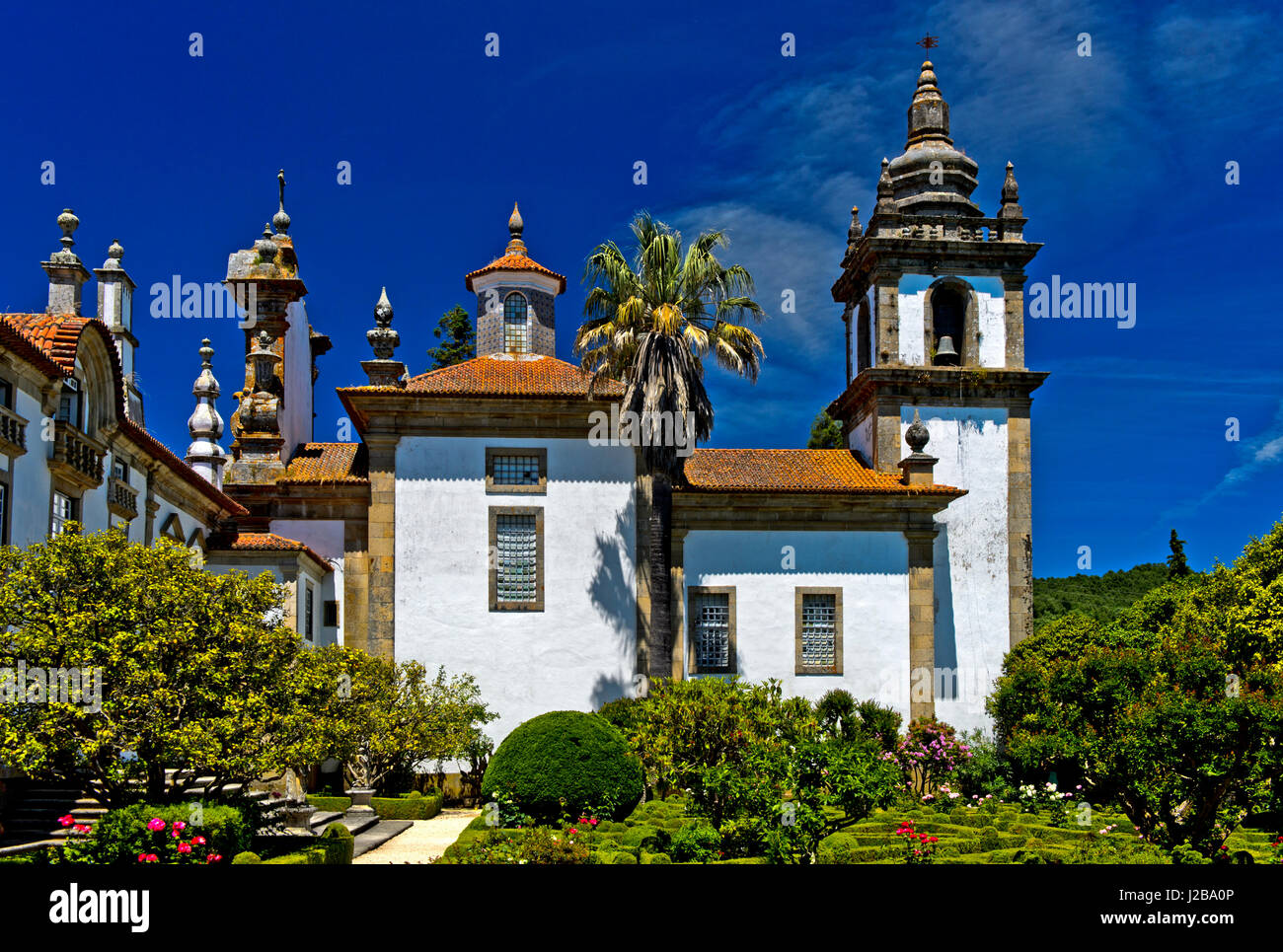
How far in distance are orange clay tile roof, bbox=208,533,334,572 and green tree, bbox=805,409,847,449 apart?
2642 cm

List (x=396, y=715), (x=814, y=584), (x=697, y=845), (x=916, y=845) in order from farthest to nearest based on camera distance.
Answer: (x=814, y=584) → (x=396, y=715) → (x=916, y=845) → (x=697, y=845)

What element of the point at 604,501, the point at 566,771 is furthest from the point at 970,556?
the point at 566,771

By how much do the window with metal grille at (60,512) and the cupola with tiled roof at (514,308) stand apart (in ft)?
42.2

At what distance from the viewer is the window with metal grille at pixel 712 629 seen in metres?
27.6

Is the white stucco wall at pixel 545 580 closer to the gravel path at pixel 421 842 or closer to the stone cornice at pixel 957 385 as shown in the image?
the gravel path at pixel 421 842

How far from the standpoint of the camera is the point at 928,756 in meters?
26.2

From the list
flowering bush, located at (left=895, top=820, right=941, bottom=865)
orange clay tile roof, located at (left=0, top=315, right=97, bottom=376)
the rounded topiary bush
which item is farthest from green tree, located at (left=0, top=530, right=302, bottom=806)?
flowering bush, located at (left=895, top=820, right=941, bottom=865)

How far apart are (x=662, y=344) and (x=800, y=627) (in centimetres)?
759

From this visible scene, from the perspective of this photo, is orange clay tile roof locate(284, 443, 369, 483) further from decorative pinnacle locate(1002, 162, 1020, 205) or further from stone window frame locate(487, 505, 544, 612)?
decorative pinnacle locate(1002, 162, 1020, 205)

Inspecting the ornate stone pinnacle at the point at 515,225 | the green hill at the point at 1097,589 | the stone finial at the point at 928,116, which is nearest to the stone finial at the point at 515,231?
the ornate stone pinnacle at the point at 515,225

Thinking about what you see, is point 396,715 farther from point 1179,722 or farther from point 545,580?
point 1179,722

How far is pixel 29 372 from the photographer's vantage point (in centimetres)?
1653
